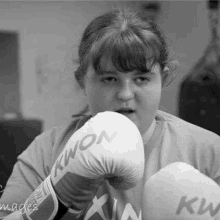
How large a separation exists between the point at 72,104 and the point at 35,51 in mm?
461

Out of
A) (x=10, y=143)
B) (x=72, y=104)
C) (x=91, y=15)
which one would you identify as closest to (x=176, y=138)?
(x=10, y=143)

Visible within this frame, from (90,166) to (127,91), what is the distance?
0.67 ft

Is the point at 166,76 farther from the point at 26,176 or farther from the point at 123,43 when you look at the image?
the point at 26,176

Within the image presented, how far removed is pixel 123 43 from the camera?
3.62 ft

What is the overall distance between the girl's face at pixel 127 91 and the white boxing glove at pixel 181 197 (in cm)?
20

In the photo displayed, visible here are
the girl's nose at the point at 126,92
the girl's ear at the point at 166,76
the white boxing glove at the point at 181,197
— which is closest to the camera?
the white boxing glove at the point at 181,197

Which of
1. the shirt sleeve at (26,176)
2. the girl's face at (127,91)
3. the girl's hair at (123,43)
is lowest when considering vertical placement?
the shirt sleeve at (26,176)

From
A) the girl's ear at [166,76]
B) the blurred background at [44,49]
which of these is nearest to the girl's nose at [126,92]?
the girl's ear at [166,76]

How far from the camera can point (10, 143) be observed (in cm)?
162

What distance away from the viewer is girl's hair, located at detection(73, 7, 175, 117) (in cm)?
110

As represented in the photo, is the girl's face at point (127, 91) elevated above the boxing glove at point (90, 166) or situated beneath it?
elevated above

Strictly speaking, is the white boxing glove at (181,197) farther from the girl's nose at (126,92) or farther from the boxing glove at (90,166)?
the girl's nose at (126,92)

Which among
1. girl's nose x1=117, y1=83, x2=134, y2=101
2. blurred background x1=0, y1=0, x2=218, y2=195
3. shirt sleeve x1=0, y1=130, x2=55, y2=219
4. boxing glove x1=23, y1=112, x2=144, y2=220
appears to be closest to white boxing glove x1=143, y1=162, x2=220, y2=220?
boxing glove x1=23, y1=112, x2=144, y2=220

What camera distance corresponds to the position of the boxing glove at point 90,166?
956 mm
